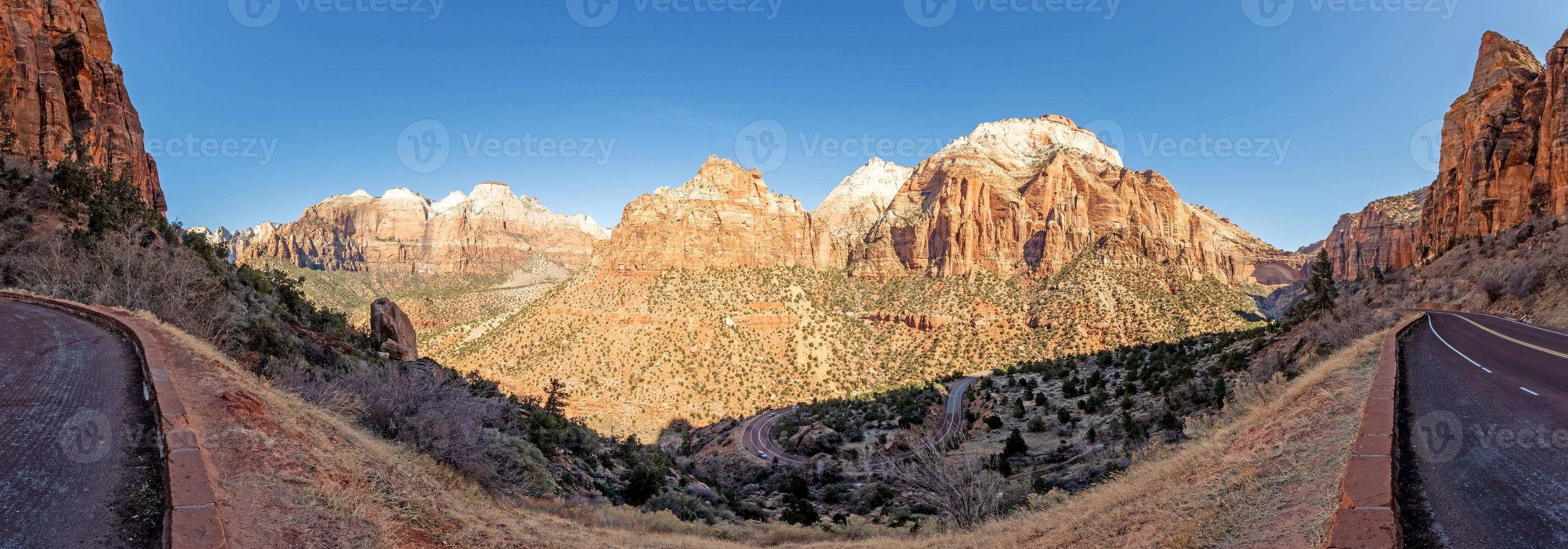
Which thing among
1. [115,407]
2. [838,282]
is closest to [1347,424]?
[115,407]

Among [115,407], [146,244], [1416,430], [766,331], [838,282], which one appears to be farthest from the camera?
[838,282]

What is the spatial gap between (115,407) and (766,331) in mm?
70076

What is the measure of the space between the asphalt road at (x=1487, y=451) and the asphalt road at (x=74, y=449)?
10669 mm

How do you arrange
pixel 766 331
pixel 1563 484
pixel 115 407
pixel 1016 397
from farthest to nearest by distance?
1. pixel 766 331
2. pixel 1016 397
3. pixel 115 407
4. pixel 1563 484

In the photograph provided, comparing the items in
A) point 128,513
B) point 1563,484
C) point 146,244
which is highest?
point 146,244

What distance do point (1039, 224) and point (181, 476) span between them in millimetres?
107173

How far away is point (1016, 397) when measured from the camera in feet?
123

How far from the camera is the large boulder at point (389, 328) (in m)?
26.1

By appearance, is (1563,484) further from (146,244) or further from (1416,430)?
(146,244)

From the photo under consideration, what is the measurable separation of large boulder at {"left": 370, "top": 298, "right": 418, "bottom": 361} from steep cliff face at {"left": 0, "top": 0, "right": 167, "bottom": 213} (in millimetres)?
13419

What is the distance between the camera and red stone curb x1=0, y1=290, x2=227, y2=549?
14.9 feet

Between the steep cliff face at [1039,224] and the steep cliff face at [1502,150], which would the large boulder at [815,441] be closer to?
the steep cliff face at [1502,150]

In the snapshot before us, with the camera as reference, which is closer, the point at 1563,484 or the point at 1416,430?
the point at 1563,484

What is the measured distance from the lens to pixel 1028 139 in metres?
157
